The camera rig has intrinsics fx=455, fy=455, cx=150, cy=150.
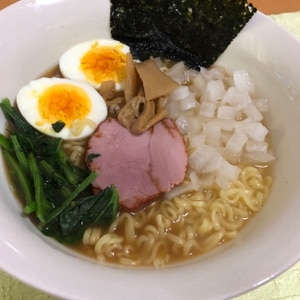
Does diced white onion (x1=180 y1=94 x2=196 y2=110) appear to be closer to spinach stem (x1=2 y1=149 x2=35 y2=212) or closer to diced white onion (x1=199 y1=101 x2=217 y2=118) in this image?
diced white onion (x1=199 y1=101 x2=217 y2=118)

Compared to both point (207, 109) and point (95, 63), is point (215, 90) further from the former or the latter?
point (95, 63)

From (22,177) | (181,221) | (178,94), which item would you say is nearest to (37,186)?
(22,177)

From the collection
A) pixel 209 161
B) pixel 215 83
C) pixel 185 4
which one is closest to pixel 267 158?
pixel 209 161

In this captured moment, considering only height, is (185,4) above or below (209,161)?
above

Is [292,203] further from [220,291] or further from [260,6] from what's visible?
[260,6]

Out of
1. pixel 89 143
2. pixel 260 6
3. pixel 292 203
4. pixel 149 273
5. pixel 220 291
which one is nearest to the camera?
pixel 220 291

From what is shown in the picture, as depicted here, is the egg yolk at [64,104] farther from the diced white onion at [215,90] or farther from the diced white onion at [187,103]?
the diced white onion at [215,90]

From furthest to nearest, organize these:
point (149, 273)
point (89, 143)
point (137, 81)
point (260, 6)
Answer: point (260, 6) → point (137, 81) → point (89, 143) → point (149, 273)
